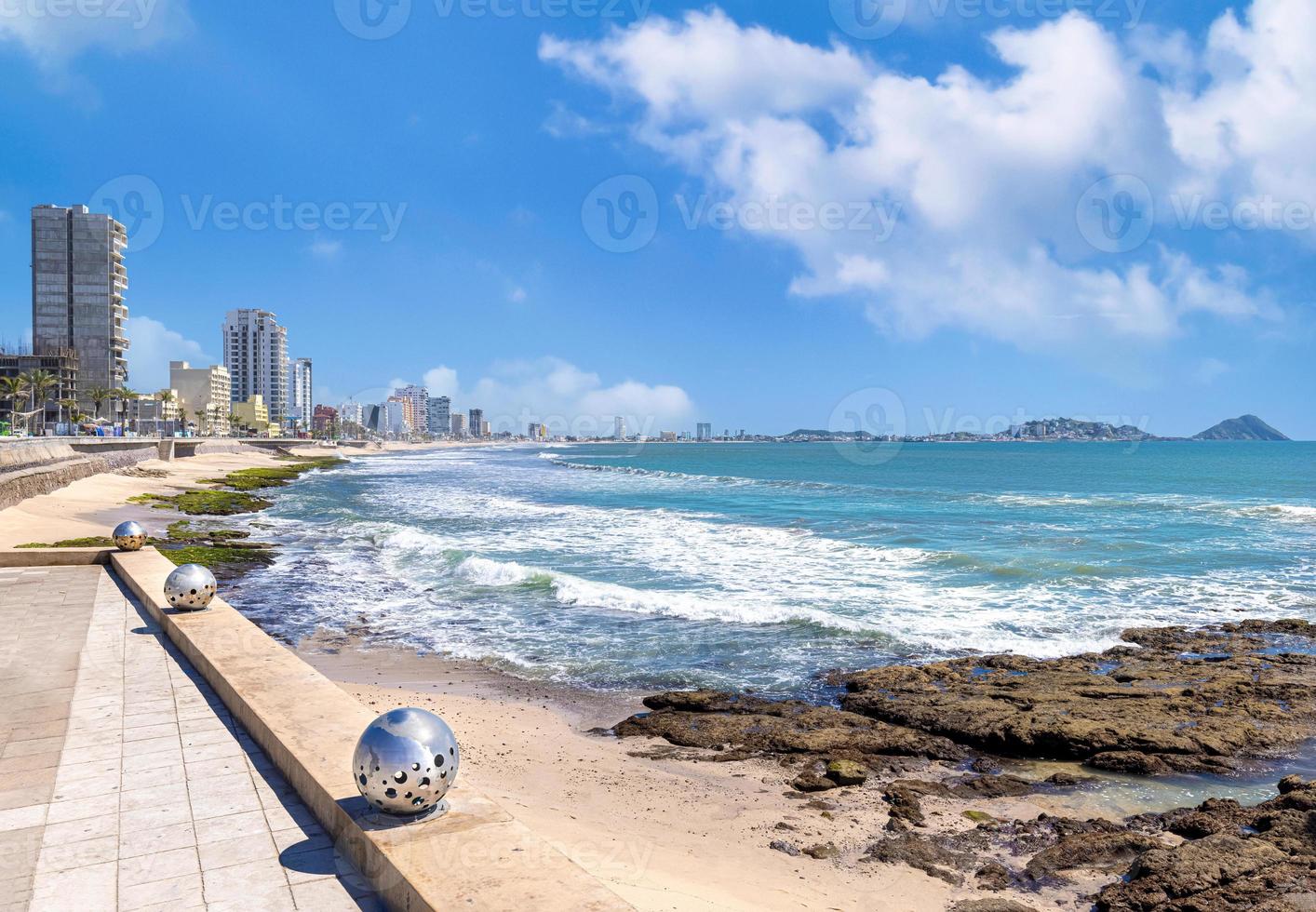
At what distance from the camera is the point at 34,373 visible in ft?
310

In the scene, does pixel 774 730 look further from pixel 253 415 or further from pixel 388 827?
pixel 253 415

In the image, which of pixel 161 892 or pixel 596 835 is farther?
pixel 596 835

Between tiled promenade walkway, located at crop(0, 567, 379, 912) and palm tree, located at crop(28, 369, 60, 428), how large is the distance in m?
107

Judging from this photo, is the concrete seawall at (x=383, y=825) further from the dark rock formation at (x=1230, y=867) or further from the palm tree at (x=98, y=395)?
the palm tree at (x=98, y=395)

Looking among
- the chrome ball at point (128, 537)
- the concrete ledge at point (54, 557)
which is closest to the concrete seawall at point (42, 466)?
the concrete ledge at point (54, 557)

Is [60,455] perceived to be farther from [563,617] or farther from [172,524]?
[563,617]

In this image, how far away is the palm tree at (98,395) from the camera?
101 metres

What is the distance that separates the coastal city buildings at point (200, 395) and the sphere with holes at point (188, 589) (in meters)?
169

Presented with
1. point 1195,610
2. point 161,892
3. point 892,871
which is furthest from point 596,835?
point 1195,610

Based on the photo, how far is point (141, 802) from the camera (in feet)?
17.1

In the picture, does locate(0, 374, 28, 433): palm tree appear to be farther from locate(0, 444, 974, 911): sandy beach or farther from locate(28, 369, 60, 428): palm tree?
→ locate(0, 444, 974, 911): sandy beach

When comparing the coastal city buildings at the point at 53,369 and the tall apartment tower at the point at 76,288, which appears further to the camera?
the tall apartment tower at the point at 76,288

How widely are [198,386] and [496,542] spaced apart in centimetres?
16596

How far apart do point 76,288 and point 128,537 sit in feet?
396
